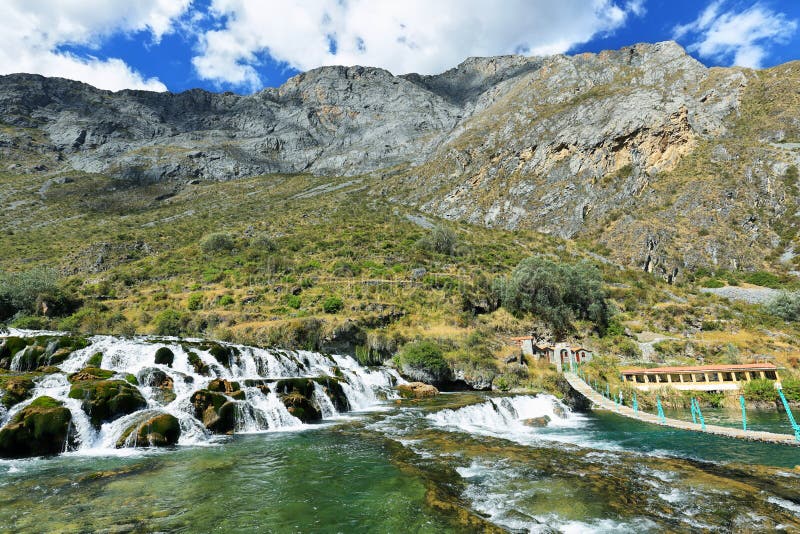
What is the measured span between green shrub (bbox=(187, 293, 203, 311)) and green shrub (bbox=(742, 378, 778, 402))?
50.6 metres

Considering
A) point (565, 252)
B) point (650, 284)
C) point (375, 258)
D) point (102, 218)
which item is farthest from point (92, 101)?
point (650, 284)

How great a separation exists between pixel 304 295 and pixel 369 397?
2251 centimetres

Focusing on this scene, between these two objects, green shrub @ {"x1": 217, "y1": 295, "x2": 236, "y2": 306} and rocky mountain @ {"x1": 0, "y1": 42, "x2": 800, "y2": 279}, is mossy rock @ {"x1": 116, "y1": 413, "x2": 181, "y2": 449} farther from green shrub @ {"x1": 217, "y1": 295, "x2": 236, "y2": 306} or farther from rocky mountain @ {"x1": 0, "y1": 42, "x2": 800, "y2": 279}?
rocky mountain @ {"x1": 0, "y1": 42, "x2": 800, "y2": 279}

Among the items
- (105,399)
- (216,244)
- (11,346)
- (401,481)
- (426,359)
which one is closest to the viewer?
(401,481)

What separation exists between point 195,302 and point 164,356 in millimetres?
23888

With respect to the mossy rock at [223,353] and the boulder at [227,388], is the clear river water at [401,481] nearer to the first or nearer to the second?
the boulder at [227,388]

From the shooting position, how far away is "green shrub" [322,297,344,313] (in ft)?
141

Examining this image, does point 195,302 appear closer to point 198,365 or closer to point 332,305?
point 332,305

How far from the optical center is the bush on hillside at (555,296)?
48.3 meters

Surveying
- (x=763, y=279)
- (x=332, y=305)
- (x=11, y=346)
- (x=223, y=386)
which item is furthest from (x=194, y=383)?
(x=763, y=279)

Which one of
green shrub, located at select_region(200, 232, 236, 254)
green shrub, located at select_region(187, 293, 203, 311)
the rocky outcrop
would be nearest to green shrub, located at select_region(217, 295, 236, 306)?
green shrub, located at select_region(187, 293, 203, 311)

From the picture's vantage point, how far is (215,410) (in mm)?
18656

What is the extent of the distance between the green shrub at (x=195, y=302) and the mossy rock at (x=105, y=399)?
29.1 metres

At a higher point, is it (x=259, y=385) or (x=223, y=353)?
(x=223, y=353)
